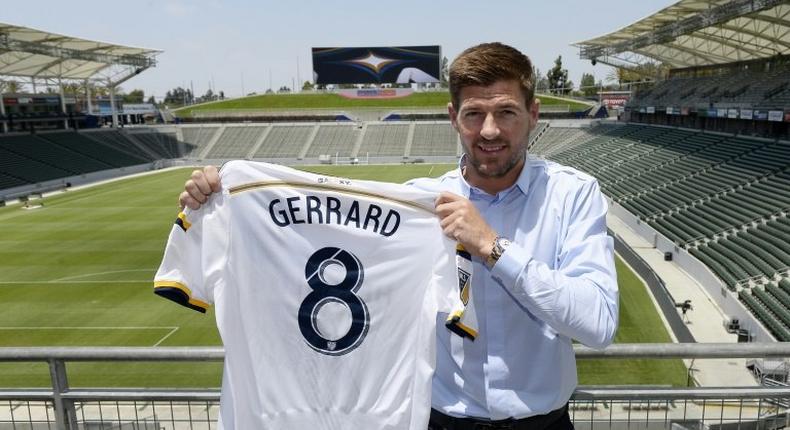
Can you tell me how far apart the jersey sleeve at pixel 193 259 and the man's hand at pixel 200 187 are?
2.7 inches

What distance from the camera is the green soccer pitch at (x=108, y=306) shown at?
12.6 metres

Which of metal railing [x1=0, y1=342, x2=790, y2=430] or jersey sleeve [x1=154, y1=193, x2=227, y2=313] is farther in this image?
metal railing [x1=0, y1=342, x2=790, y2=430]

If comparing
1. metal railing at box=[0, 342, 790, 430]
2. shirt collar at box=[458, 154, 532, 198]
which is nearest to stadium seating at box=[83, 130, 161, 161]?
metal railing at box=[0, 342, 790, 430]

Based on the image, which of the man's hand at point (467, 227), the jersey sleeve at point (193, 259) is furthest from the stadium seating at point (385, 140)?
the man's hand at point (467, 227)

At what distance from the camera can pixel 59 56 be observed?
45250 mm

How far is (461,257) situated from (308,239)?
0.87m

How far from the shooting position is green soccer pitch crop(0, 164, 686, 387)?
497 inches

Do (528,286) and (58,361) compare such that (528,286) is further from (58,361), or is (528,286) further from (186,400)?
(58,361)

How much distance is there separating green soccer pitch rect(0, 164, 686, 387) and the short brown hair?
11.0 meters

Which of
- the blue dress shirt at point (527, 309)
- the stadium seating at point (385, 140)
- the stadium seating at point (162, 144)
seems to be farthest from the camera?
the stadium seating at point (162, 144)

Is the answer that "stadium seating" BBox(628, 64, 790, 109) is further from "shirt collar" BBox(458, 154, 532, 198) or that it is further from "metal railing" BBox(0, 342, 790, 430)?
"shirt collar" BBox(458, 154, 532, 198)

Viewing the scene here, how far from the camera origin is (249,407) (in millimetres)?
2799

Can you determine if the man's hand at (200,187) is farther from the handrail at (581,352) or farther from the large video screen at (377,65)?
the large video screen at (377,65)

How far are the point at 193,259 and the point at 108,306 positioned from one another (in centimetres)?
1675
